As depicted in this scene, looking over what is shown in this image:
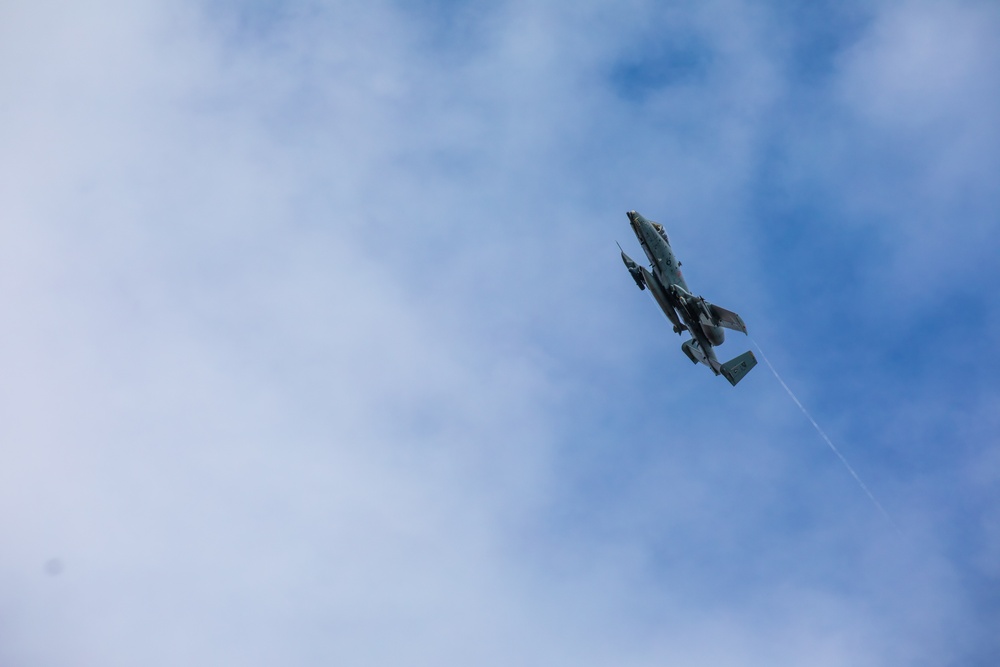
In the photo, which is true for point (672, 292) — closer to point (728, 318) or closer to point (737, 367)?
point (728, 318)

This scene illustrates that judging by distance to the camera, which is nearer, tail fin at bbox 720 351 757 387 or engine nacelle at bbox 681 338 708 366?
engine nacelle at bbox 681 338 708 366

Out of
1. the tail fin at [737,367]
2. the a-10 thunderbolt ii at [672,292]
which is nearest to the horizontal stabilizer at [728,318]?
the a-10 thunderbolt ii at [672,292]

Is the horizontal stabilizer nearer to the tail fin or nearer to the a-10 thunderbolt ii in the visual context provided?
the a-10 thunderbolt ii

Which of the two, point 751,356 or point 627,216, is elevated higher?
point 627,216

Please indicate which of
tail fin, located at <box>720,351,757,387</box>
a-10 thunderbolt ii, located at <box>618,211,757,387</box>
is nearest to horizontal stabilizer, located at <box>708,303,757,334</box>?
a-10 thunderbolt ii, located at <box>618,211,757,387</box>

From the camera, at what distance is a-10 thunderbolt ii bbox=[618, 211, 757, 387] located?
121625 millimetres

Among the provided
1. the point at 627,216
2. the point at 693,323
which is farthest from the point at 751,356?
the point at 627,216

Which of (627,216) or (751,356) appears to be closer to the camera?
(627,216)

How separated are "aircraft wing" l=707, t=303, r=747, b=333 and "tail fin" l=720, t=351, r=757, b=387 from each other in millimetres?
8207

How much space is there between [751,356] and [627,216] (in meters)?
24.9

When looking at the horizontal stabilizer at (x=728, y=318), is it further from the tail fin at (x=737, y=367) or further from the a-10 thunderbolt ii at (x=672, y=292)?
the tail fin at (x=737, y=367)

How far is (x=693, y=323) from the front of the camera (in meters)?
124

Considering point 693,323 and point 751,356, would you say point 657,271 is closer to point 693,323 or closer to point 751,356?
point 693,323

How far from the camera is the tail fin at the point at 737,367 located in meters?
131
